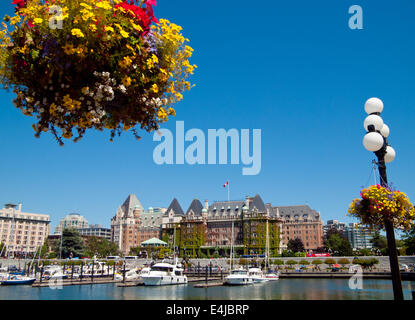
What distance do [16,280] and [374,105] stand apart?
56.1 m

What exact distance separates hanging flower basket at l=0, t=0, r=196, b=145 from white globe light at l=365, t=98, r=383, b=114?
5547mm

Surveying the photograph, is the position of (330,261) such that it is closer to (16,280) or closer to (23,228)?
(16,280)

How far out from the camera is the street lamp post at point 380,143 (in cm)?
738

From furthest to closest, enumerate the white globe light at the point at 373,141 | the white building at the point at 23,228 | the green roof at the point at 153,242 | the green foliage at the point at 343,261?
the white building at the point at 23,228 < the green roof at the point at 153,242 < the green foliage at the point at 343,261 < the white globe light at the point at 373,141

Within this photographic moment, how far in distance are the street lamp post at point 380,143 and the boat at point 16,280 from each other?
181 feet

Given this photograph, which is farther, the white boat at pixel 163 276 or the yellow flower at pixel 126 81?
the white boat at pixel 163 276

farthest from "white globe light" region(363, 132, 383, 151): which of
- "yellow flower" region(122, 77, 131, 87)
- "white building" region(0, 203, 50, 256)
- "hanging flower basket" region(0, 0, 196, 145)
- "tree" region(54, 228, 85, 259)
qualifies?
"white building" region(0, 203, 50, 256)

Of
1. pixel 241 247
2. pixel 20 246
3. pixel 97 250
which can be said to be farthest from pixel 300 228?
pixel 20 246

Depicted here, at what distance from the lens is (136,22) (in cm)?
392

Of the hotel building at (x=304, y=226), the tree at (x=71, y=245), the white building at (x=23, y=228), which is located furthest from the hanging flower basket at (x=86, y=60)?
the white building at (x=23, y=228)

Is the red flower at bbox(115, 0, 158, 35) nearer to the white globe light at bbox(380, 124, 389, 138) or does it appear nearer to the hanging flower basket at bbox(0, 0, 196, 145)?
the hanging flower basket at bbox(0, 0, 196, 145)

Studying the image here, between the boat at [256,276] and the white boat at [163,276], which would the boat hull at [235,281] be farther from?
the white boat at [163,276]

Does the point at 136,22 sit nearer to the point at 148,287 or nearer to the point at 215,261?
the point at 148,287
